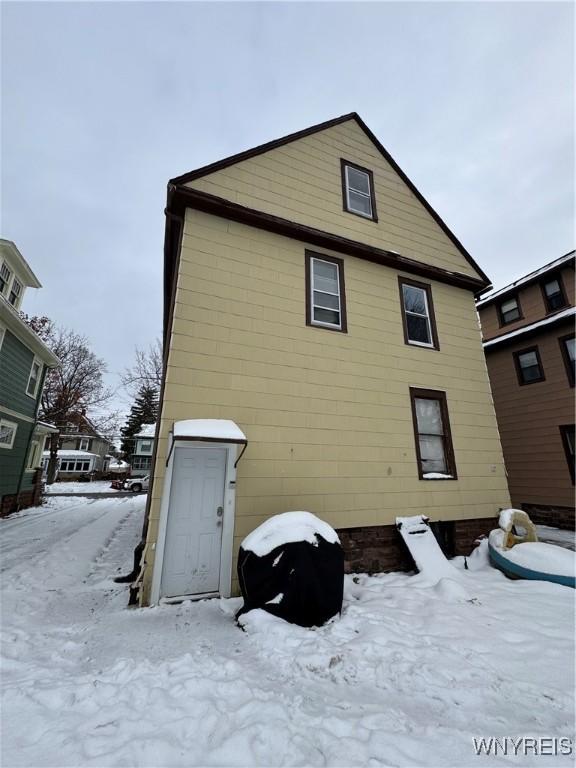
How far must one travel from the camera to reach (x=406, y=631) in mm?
3520

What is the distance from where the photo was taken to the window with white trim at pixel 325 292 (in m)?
6.51

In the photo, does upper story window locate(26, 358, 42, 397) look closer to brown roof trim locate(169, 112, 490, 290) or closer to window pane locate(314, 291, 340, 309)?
brown roof trim locate(169, 112, 490, 290)

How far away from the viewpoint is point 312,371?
600 centimetres

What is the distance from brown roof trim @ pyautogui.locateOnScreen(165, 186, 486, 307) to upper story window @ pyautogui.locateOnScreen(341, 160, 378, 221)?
1225 mm

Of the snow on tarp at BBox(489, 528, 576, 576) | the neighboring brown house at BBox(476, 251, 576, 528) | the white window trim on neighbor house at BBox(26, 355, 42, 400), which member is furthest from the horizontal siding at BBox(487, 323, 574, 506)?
the white window trim on neighbor house at BBox(26, 355, 42, 400)

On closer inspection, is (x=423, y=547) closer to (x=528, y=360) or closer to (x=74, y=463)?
(x=528, y=360)

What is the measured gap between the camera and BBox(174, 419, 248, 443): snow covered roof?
436cm

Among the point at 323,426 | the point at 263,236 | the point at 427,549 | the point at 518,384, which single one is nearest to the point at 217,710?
the point at 323,426

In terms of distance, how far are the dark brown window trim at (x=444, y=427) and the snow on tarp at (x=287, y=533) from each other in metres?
3.24

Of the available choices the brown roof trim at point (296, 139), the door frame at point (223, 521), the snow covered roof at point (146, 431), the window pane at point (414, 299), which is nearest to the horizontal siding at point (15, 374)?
the brown roof trim at point (296, 139)

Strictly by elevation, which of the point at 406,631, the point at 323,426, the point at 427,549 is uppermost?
the point at 323,426

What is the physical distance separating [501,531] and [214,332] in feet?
21.4

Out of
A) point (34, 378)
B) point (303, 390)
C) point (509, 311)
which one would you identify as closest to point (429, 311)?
point (303, 390)

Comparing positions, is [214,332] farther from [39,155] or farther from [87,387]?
[39,155]
